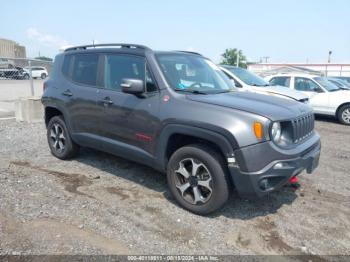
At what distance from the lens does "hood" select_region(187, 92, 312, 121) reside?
11.8 feet

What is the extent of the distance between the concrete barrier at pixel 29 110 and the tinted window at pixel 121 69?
5.39m

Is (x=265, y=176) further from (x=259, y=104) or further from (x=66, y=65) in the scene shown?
(x=66, y=65)

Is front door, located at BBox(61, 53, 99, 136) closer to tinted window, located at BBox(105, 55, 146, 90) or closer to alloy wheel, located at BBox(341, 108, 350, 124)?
tinted window, located at BBox(105, 55, 146, 90)

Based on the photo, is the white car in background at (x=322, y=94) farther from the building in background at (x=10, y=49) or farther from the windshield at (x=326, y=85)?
the building in background at (x=10, y=49)

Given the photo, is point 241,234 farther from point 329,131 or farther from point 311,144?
point 329,131

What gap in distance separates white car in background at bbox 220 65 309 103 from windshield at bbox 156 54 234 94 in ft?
12.3

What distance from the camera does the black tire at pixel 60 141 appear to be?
5.62 m

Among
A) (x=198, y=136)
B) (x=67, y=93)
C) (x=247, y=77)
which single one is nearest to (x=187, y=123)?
(x=198, y=136)

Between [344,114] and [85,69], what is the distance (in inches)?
354

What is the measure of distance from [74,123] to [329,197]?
12.9 feet

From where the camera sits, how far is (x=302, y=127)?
3.96 meters

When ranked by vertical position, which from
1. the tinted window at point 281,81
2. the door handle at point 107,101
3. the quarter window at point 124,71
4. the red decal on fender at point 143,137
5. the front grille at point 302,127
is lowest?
the red decal on fender at point 143,137

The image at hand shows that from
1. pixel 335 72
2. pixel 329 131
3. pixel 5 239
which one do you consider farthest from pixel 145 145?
pixel 335 72

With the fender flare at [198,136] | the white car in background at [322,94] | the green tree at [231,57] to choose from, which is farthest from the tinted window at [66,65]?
the green tree at [231,57]
